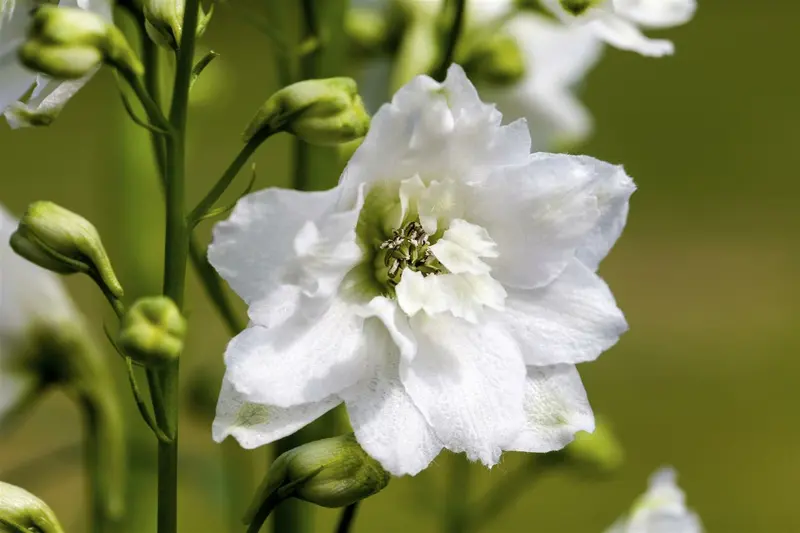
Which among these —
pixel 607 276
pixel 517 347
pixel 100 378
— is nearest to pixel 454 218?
pixel 517 347

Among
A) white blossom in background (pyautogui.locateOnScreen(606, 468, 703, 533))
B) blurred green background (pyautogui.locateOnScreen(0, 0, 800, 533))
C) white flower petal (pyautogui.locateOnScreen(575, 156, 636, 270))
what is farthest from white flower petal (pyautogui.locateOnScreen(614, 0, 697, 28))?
blurred green background (pyautogui.locateOnScreen(0, 0, 800, 533))

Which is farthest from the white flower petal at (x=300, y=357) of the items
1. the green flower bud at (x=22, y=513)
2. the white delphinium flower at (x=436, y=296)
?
the green flower bud at (x=22, y=513)

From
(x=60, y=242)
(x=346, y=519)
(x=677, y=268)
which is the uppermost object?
(x=60, y=242)

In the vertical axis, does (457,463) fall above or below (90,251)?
below

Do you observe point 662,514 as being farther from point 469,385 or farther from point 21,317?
point 21,317

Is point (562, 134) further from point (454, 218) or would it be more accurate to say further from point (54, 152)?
point (54, 152)

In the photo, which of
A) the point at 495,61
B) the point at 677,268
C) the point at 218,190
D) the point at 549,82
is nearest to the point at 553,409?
the point at 218,190

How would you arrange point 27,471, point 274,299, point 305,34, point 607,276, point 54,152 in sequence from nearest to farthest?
point 274,299
point 305,34
point 27,471
point 607,276
point 54,152

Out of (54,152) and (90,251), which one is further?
(54,152)
